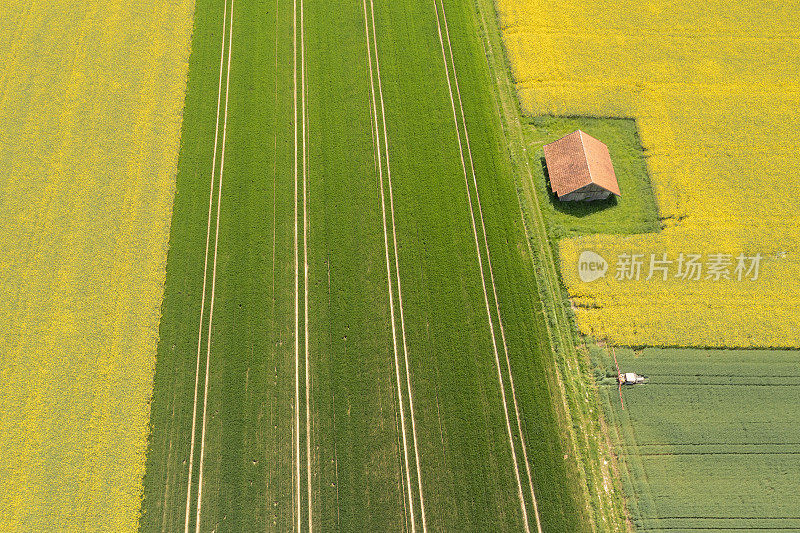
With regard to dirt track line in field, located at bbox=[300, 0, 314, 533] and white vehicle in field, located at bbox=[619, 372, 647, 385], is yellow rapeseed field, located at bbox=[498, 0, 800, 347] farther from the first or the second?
dirt track line in field, located at bbox=[300, 0, 314, 533]

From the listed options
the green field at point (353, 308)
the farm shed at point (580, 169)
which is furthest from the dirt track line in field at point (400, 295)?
the farm shed at point (580, 169)

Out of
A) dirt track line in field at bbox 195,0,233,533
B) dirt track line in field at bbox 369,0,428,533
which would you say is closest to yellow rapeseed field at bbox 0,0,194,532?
dirt track line in field at bbox 195,0,233,533

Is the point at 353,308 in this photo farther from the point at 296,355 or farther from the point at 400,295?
the point at 296,355

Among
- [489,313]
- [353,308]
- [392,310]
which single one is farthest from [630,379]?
[353,308]

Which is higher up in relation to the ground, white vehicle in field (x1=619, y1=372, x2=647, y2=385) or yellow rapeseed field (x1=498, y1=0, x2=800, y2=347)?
yellow rapeseed field (x1=498, y1=0, x2=800, y2=347)

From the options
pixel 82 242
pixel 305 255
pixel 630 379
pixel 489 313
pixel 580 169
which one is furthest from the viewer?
pixel 580 169
